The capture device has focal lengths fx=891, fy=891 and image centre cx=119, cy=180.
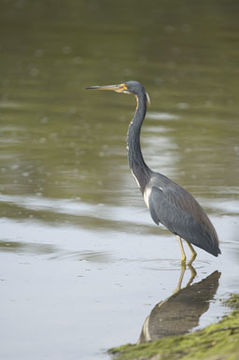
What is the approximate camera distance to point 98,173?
10.6m

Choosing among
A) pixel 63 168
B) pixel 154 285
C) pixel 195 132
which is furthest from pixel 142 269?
pixel 195 132

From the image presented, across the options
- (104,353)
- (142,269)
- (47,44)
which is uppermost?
(104,353)

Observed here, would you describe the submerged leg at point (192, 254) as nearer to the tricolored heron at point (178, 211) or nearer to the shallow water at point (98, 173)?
the tricolored heron at point (178, 211)

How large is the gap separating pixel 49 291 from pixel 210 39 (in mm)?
15698

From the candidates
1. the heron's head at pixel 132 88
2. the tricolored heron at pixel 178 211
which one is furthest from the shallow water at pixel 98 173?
the heron's head at pixel 132 88

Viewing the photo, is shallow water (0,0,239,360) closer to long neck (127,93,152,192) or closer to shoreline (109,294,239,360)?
shoreline (109,294,239,360)

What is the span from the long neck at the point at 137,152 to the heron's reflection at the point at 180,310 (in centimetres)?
99

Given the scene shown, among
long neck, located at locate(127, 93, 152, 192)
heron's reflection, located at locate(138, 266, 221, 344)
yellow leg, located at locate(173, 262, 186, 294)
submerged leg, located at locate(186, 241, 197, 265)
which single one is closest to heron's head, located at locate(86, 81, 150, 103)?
long neck, located at locate(127, 93, 152, 192)

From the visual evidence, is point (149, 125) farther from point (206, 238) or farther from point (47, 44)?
point (47, 44)

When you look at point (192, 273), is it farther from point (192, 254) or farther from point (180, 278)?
point (192, 254)

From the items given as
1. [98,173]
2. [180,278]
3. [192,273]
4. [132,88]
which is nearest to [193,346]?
[180,278]

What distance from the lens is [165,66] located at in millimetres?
18297

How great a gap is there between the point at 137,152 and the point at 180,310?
6.24ft

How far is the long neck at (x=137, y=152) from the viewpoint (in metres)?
7.82
